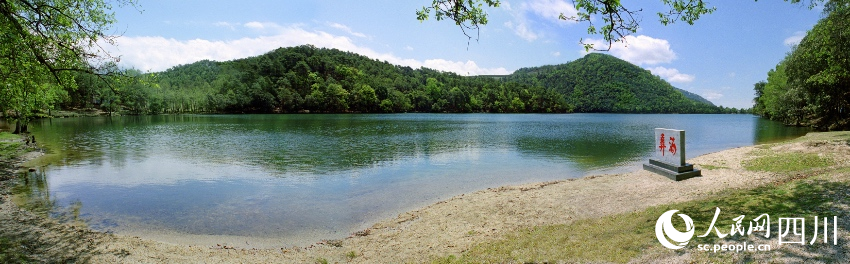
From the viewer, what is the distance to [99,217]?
11.8 meters

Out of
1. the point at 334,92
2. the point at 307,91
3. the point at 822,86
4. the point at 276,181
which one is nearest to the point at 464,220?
the point at 276,181

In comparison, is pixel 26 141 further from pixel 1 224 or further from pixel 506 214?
pixel 506 214

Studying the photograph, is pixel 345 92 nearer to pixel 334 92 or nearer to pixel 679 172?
pixel 334 92

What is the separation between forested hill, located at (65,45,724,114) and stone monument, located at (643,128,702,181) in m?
119

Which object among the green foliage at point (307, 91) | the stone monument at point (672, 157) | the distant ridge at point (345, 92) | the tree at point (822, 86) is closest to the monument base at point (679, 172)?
the stone monument at point (672, 157)

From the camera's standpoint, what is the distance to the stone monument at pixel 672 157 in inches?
507

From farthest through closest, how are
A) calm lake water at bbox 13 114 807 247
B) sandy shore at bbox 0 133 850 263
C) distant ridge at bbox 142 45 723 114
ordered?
distant ridge at bbox 142 45 723 114
calm lake water at bbox 13 114 807 247
sandy shore at bbox 0 133 850 263

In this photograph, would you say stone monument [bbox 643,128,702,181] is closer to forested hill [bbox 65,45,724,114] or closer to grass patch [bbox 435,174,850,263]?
grass patch [bbox 435,174,850,263]

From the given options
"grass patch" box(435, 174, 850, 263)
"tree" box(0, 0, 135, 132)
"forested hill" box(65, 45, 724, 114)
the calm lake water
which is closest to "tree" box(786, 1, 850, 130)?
the calm lake water

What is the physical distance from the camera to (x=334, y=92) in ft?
454

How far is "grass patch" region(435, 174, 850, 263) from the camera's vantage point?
19.6 ft

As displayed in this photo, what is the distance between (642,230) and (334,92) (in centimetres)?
13742

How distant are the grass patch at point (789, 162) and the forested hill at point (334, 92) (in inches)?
4791

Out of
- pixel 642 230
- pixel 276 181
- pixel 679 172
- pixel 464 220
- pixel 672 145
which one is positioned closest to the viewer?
pixel 642 230
